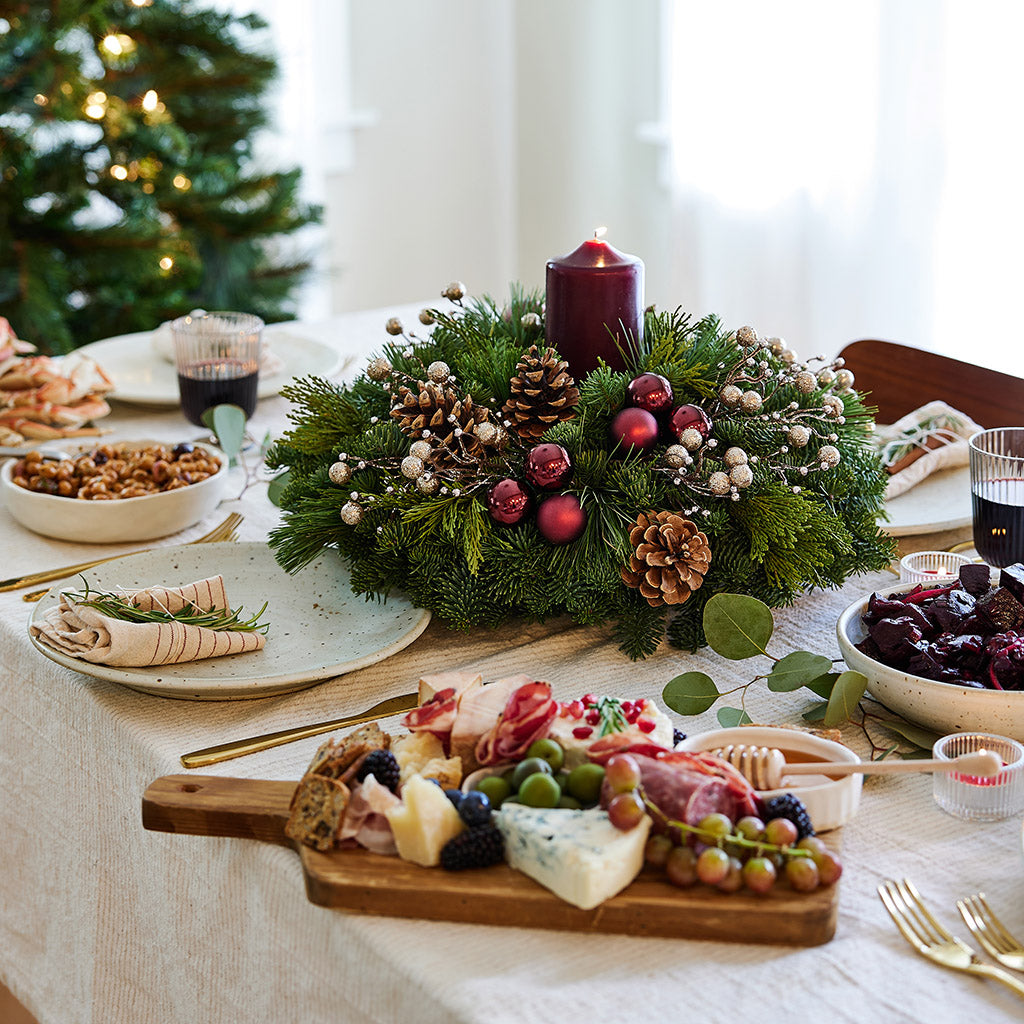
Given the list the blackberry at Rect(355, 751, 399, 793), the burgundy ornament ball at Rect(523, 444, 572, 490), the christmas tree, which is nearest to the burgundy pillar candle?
the burgundy ornament ball at Rect(523, 444, 572, 490)

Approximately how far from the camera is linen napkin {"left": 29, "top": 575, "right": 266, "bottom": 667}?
2.95 ft

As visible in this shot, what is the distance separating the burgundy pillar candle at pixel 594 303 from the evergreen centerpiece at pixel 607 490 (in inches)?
0.8

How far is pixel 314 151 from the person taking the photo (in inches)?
136

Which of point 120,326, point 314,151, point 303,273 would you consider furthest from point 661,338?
point 314,151

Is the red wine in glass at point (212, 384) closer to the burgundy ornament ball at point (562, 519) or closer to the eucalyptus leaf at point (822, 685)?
the burgundy ornament ball at point (562, 519)

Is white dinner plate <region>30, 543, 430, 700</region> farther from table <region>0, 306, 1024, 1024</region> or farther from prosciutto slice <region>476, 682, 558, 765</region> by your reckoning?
prosciutto slice <region>476, 682, 558, 765</region>

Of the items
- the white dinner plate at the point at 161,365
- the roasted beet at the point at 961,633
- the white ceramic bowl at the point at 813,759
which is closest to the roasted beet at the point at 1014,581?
the roasted beet at the point at 961,633

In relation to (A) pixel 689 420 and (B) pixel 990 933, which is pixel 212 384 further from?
(B) pixel 990 933

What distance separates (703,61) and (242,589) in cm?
234

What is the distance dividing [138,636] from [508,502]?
29 cm

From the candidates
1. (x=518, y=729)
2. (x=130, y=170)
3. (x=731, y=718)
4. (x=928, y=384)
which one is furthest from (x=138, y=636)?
(x=130, y=170)

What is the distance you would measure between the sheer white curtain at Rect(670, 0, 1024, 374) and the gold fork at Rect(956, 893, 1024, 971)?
2006 mm

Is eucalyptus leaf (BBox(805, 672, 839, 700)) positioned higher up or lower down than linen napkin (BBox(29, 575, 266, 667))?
lower down

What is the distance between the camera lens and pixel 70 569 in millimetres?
1158
